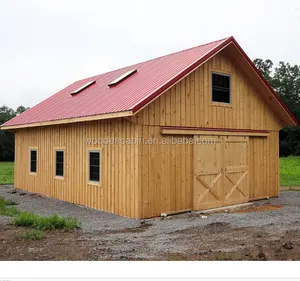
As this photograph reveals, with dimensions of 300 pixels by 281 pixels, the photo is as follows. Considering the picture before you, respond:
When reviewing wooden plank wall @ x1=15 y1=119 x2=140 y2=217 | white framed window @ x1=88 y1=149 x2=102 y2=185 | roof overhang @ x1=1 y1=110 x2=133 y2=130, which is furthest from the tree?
white framed window @ x1=88 y1=149 x2=102 y2=185

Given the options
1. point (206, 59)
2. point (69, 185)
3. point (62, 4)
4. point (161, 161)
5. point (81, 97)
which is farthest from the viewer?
point (81, 97)

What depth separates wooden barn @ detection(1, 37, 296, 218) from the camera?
10836 millimetres

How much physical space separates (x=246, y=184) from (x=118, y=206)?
5.31 metres

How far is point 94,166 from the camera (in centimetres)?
1254

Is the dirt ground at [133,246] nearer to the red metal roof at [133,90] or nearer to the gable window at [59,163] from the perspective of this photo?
the red metal roof at [133,90]

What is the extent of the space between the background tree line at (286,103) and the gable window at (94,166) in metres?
34.8

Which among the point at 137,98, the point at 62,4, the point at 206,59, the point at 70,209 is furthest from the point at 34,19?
the point at 70,209

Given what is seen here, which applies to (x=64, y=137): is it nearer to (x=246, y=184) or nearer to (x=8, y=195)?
(x=8, y=195)

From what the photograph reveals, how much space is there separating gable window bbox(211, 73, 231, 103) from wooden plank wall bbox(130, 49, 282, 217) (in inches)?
8.6

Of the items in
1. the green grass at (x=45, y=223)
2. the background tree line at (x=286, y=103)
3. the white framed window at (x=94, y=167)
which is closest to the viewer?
the green grass at (x=45, y=223)

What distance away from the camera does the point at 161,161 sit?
1112 cm

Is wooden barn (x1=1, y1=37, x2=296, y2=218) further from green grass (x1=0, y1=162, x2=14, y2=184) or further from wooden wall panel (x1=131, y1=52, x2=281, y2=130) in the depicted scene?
green grass (x1=0, y1=162, x2=14, y2=184)

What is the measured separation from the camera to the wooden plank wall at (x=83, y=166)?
35.6 feet

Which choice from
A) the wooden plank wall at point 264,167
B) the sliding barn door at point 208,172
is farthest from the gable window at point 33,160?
the wooden plank wall at point 264,167
